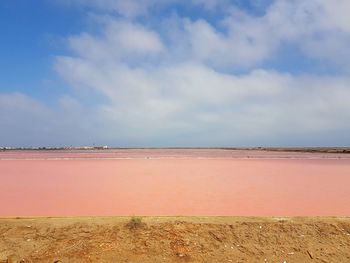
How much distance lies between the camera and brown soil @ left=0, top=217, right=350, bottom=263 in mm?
6016

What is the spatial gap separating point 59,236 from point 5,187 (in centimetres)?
714

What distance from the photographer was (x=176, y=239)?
6.38 m

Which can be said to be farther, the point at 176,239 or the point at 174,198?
the point at 174,198

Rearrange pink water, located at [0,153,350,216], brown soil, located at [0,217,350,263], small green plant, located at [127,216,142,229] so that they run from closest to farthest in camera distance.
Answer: brown soil, located at [0,217,350,263] < small green plant, located at [127,216,142,229] < pink water, located at [0,153,350,216]

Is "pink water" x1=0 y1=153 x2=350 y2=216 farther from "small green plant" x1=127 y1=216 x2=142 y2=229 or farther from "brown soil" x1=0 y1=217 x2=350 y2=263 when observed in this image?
"small green plant" x1=127 y1=216 x2=142 y2=229

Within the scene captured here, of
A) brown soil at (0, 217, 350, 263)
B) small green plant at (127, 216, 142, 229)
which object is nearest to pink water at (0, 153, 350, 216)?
brown soil at (0, 217, 350, 263)

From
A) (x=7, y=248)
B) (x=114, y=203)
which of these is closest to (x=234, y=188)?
(x=114, y=203)

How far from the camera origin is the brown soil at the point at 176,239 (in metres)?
6.02

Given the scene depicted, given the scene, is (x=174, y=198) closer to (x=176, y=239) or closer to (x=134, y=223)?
(x=134, y=223)

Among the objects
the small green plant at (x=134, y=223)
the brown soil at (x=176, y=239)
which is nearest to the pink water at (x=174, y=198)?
the brown soil at (x=176, y=239)

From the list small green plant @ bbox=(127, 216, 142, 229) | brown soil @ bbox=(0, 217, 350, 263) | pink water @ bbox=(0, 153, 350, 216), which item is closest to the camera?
brown soil @ bbox=(0, 217, 350, 263)

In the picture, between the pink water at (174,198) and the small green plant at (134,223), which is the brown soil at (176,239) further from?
the pink water at (174,198)

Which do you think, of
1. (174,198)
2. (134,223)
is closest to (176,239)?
(134,223)

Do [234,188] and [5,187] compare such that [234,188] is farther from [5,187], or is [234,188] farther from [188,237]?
[5,187]
